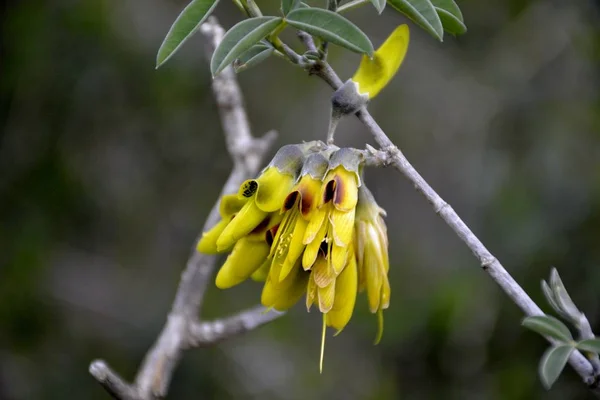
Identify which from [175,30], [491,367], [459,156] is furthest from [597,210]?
[175,30]

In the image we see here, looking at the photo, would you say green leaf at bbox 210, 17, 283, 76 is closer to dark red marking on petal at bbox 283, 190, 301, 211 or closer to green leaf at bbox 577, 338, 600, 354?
dark red marking on petal at bbox 283, 190, 301, 211

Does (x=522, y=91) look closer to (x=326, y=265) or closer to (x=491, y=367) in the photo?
(x=491, y=367)

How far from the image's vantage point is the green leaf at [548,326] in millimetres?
785

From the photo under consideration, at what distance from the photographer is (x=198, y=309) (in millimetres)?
1568

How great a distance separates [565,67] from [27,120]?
1950mm

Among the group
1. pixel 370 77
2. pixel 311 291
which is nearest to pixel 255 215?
pixel 311 291

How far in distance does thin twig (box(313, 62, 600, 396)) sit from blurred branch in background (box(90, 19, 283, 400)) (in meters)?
0.52

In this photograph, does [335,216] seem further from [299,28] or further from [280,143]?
[280,143]

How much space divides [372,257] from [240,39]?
31cm

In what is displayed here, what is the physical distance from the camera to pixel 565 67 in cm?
256

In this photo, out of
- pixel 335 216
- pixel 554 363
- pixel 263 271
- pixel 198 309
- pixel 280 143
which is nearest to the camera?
pixel 554 363

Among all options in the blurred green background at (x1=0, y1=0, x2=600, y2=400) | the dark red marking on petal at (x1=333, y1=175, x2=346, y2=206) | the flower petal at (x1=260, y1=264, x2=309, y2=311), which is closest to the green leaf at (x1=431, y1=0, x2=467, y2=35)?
the dark red marking on petal at (x1=333, y1=175, x2=346, y2=206)

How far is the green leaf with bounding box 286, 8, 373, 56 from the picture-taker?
2.71 ft

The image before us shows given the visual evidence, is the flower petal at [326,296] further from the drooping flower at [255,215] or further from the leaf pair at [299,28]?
the leaf pair at [299,28]
